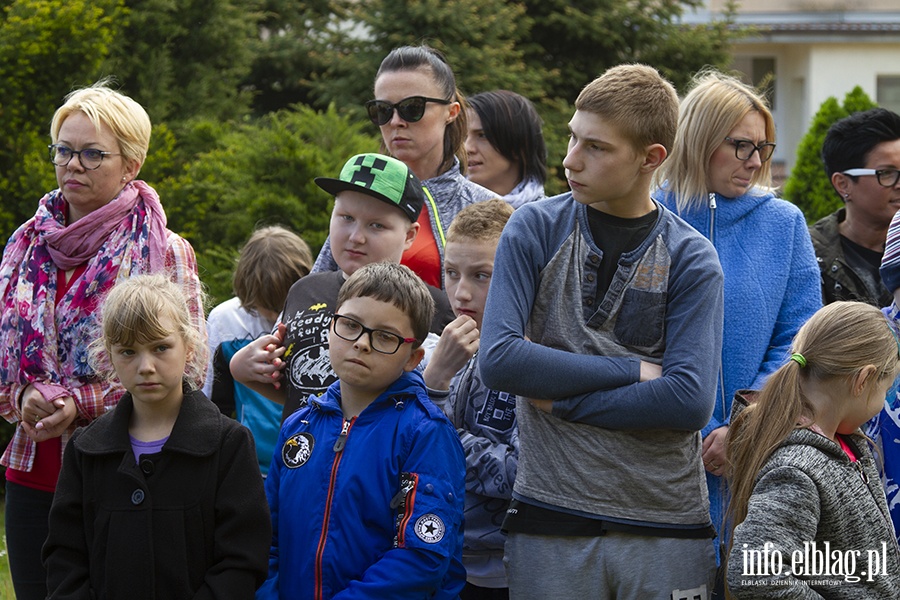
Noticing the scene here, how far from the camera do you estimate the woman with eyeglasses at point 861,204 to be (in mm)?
4734

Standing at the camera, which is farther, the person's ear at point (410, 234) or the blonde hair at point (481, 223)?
the person's ear at point (410, 234)

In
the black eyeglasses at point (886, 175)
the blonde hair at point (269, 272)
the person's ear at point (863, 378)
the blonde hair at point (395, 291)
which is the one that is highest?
the black eyeglasses at point (886, 175)

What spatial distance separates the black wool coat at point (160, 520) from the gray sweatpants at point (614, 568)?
0.82 meters

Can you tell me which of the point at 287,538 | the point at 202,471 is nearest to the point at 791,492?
the point at 287,538

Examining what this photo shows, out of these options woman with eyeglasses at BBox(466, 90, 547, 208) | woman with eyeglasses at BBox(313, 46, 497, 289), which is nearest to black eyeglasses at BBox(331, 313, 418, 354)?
woman with eyeglasses at BBox(313, 46, 497, 289)

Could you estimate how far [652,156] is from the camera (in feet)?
10.2

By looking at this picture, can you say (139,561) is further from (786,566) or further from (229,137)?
(229,137)

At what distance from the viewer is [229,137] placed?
8.62 metres

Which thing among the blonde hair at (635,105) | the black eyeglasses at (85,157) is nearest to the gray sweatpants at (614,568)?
the blonde hair at (635,105)

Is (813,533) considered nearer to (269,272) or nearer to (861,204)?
(861,204)

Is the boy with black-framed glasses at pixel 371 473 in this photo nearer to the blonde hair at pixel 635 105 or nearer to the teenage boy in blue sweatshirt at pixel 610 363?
the teenage boy in blue sweatshirt at pixel 610 363

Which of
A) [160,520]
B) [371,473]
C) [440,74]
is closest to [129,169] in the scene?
[440,74]

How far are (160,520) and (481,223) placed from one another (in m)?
1.42

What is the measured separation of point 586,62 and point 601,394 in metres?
13.0
